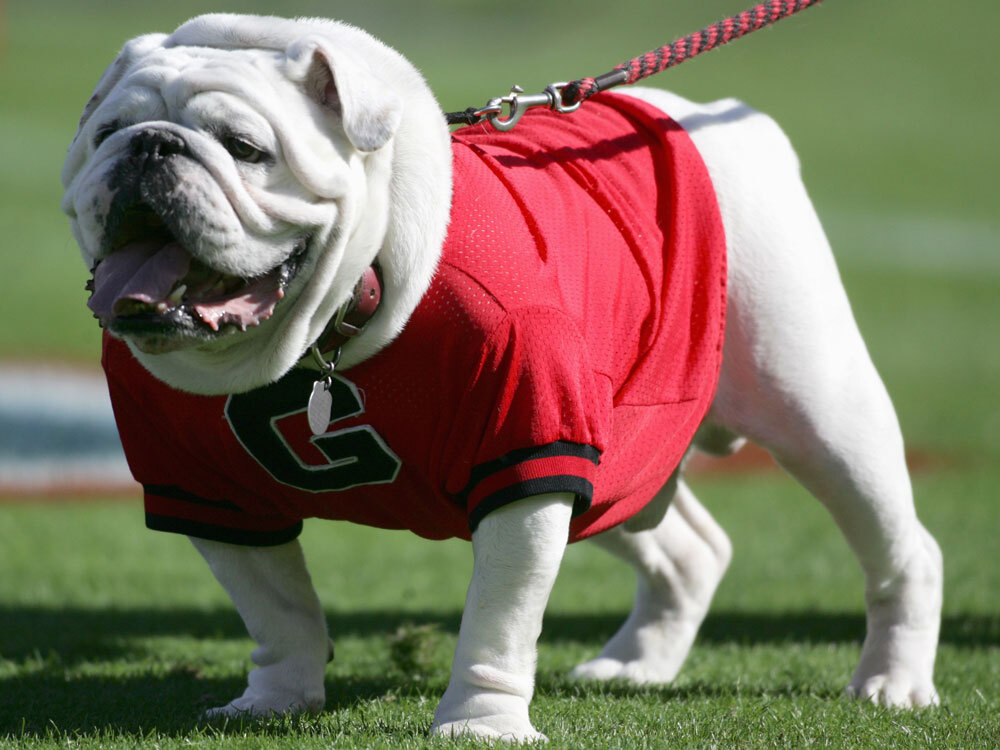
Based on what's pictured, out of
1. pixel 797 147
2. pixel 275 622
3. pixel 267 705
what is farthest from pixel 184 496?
pixel 797 147

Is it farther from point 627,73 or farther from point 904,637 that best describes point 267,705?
point 627,73

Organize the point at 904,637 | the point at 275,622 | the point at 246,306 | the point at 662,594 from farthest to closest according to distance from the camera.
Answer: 1. the point at 662,594
2. the point at 904,637
3. the point at 275,622
4. the point at 246,306

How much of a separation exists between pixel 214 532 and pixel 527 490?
99 cm

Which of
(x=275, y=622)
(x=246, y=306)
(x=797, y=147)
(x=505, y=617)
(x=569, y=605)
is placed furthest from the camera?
(x=797, y=147)

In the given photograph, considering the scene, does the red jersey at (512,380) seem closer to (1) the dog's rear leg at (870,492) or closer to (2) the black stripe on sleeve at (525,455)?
(2) the black stripe on sleeve at (525,455)

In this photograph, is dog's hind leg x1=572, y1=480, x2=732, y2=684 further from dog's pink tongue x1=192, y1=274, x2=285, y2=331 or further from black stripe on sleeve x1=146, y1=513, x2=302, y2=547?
dog's pink tongue x1=192, y1=274, x2=285, y2=331

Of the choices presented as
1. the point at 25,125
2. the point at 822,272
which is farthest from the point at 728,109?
the point at 25,125

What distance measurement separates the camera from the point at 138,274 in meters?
2.88

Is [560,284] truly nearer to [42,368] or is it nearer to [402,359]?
[402,359]

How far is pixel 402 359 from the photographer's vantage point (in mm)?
3061

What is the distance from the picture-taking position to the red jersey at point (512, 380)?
3.05m

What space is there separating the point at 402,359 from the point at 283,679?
1.17 meters

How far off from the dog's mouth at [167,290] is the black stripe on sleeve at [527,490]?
26.2 inches

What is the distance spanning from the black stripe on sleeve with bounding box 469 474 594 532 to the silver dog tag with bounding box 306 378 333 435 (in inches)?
16.1
